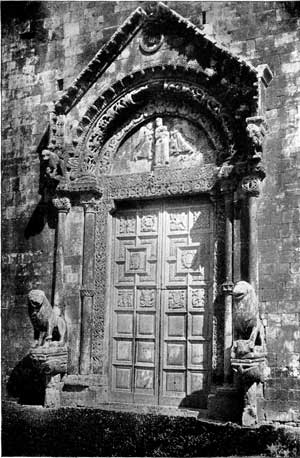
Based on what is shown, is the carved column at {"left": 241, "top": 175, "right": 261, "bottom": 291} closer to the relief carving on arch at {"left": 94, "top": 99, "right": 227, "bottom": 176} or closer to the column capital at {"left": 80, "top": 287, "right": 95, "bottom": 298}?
the relief carving on arch at {"left": 94, "top": 99, "right": 227, "bottom": 176}

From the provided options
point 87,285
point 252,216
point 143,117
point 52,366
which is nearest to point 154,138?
point 143,117

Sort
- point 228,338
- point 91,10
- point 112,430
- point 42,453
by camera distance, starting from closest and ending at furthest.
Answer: point 42,453, point 112,430, point 228,338, point 91,10

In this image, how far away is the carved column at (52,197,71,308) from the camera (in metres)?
10.1

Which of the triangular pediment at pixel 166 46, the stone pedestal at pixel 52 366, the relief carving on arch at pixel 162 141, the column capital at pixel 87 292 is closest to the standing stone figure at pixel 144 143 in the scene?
the relief carving on arch at pixel 162 141

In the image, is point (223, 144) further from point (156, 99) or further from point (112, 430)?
point (112, 430)

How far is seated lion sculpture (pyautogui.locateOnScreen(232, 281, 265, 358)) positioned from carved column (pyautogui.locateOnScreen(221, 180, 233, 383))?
0.62 m

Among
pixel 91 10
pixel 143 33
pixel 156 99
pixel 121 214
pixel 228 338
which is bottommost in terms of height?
pixel 228 338

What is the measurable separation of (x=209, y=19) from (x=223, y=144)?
212 cm

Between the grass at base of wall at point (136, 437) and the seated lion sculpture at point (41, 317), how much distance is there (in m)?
1.30

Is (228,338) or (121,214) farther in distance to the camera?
(121,214)

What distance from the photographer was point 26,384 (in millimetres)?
10406

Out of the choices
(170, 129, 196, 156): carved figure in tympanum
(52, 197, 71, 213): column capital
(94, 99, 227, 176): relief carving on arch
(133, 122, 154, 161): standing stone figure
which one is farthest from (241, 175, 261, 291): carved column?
(52, 197, 71, 213): column capital

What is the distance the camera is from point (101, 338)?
9.87 metres

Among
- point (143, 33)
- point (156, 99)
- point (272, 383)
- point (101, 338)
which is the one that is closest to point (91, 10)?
point (143, 33)
